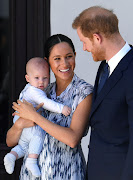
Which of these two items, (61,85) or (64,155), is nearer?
(64,155)

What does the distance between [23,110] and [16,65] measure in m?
1.40

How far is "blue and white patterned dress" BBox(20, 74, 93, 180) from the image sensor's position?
225 cm

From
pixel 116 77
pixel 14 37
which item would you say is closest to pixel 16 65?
pixel 14 37

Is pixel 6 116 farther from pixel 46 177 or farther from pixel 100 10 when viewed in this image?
pixel 100 10

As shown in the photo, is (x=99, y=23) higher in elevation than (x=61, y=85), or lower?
higher

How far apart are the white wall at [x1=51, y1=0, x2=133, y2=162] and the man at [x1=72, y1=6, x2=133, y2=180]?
1615 mm

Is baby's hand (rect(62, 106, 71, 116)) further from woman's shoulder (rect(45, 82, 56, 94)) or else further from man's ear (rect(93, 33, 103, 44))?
man's ear (rect(93, 33, 103, 44))

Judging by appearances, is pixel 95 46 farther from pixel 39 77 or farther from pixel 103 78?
pixel 39 77

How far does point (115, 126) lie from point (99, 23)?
60 cm

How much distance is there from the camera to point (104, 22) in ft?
6.35

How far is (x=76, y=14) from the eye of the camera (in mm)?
3705

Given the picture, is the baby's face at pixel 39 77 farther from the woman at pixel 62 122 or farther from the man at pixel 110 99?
the man at pixel 110 99

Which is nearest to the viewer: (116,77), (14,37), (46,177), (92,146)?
(116,77)

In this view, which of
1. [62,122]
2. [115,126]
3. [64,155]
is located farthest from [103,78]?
[64,155]
